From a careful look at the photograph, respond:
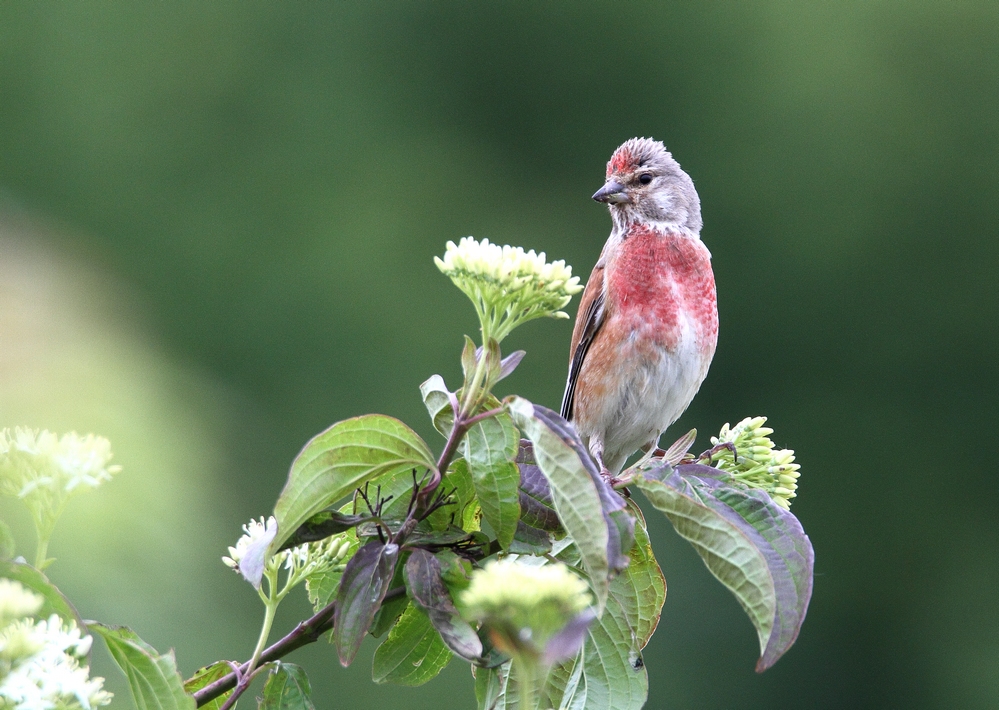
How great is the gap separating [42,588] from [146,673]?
0.48ft

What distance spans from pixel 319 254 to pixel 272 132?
6.55 feet

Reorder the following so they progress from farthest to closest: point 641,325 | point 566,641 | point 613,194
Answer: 1. point 613,194
2. point 641,325
3. point 566,641

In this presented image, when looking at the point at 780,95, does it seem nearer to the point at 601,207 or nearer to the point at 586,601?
the point at 601,207

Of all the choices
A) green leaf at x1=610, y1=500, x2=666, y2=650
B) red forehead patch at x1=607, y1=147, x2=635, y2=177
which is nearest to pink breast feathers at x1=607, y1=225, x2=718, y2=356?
red forehead patch at x1=607, y1=147, x2=635, y2=177

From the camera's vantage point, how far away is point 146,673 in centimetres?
110

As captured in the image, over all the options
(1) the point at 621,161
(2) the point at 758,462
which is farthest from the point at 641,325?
(2) the point at 758,462

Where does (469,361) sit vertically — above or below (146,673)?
above

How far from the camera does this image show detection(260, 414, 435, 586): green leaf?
1190 millimetres

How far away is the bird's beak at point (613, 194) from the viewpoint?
141 inches

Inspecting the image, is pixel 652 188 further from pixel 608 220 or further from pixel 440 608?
pixel 608 220

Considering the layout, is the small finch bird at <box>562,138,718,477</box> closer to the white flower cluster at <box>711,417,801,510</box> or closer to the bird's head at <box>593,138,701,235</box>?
the bird's head at <box>593,138,701,235</box>

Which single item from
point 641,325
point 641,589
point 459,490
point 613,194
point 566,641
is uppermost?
point 613,194

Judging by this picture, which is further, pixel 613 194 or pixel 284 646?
pixel 613 194

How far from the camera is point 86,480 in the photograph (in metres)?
1.06
